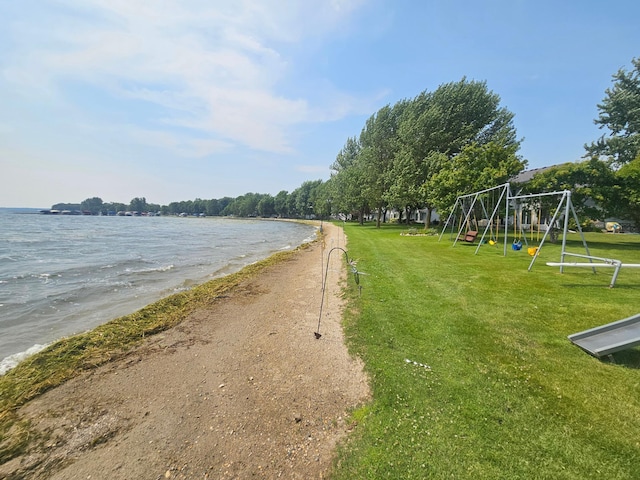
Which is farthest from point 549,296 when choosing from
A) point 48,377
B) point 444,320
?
point 48,377

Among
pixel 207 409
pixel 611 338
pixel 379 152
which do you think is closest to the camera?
pixel 207 409

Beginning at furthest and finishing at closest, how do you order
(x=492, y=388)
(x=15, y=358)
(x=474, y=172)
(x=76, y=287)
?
1. (x=474, y=172)
2. (x=76, y=287)
3. (x=15, y=358)
4. (x=492, y=388)

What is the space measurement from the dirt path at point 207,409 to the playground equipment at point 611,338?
3.56 metres

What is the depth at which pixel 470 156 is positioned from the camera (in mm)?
22203

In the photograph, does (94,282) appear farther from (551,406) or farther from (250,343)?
(551,406)

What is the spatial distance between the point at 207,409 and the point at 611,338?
588 centimetres

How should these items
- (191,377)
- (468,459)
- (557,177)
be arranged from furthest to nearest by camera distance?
(557,177), (191,377), (468,459)

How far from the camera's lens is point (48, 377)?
174 inches

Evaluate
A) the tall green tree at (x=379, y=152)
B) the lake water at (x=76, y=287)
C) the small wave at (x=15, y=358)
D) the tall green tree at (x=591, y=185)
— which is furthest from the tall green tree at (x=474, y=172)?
the small wave at (x=15, y=358)

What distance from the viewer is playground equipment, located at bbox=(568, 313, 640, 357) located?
4.03 m

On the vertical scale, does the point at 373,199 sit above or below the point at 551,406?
above

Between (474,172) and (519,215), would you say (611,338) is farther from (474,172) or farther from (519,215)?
(474,172)

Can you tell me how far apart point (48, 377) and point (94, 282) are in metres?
8.22

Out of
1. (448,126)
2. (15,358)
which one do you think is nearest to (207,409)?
(15,358)
